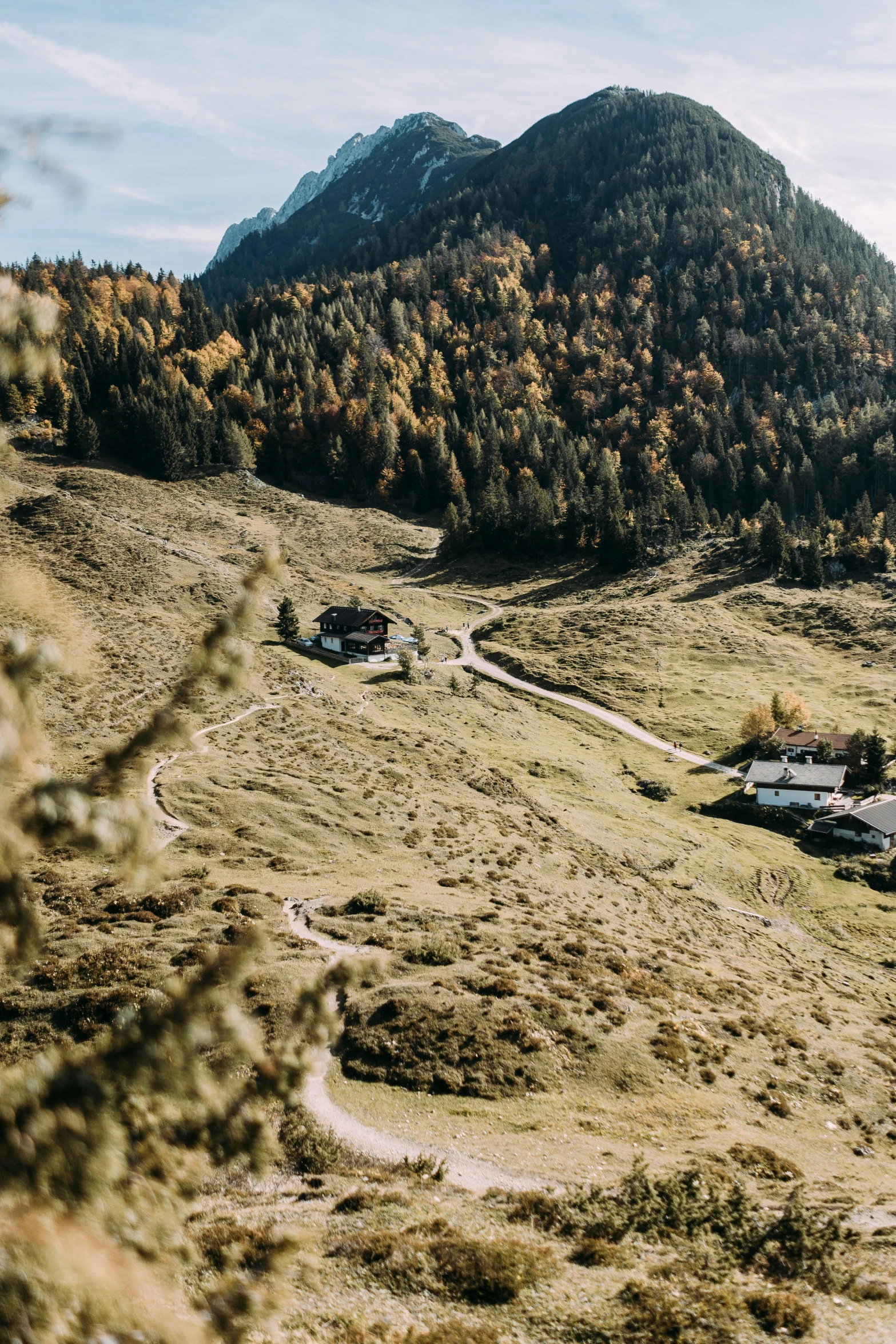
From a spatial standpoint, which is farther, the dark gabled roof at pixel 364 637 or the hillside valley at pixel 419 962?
the dark gabled roof at pixel 364 637

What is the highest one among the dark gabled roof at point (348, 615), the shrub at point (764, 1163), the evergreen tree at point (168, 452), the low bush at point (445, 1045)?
the evergreen tree at point (168, 452)

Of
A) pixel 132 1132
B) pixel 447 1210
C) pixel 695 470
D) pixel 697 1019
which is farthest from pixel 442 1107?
pixel 695 470

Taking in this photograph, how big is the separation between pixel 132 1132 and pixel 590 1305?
1326 centimetres

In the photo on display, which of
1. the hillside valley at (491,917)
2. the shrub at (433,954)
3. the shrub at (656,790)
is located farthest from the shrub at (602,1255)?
the shrub at (656,790)

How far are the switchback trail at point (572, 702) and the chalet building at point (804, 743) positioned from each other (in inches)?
215

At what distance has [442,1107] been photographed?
22.2 metres

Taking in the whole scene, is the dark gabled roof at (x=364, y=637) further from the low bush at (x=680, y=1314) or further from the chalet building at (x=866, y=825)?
the low bush at (x=680, y=1314)

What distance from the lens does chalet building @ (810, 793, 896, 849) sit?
6362 centimetres

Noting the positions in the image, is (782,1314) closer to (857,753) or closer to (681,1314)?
(681,1314)

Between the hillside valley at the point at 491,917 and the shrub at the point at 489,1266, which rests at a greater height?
the shrub at the point at 489,1266

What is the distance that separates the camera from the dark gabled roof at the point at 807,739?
7625 cm

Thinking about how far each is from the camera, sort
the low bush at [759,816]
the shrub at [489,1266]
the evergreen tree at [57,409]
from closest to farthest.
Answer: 1. the shrub at [489,1266]
2. the low bush at [759,816]
3. the evergreen tree at [57,409]

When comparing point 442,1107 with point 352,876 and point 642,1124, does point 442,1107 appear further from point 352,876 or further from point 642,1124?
point 352,876

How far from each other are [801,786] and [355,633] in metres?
54.0
